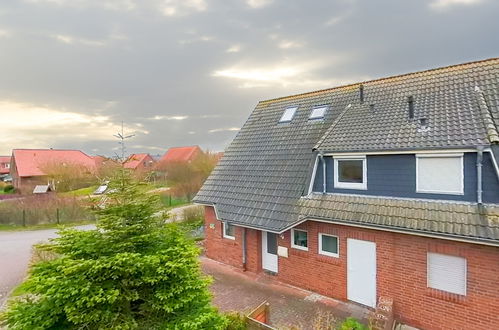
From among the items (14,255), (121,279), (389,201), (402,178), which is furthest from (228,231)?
→ (14,255)

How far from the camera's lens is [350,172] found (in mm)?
9453

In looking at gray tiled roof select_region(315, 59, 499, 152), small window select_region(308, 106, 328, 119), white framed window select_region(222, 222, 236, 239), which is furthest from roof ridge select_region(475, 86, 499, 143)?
white framed window select_region(222, 222, 236, 239)

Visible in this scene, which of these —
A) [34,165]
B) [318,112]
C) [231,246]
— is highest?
[318,112]

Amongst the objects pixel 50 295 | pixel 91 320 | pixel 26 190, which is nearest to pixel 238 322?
pixel 91 320

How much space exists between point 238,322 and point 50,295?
4.13 metres

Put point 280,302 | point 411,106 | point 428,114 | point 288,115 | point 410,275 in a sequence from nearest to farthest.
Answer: point 410,275
point 428,114
point 411,106
point 280,302
point 288,115

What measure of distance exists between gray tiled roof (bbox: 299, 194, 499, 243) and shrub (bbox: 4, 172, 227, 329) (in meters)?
4.68

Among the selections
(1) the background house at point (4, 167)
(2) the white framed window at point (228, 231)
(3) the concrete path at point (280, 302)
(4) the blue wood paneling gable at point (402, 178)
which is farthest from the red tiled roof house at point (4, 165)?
(4) the blue wood paneling gable at point (402, 178)

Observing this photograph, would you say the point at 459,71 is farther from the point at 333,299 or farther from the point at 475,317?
the point at 333,299

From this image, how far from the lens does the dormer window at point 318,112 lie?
1264 centimetres

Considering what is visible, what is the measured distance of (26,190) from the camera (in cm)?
3641

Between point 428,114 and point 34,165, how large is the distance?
165 feet

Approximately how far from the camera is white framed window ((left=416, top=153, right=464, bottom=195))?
749 centimetres

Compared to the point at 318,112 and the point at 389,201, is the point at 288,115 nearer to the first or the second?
the point at 318,112
